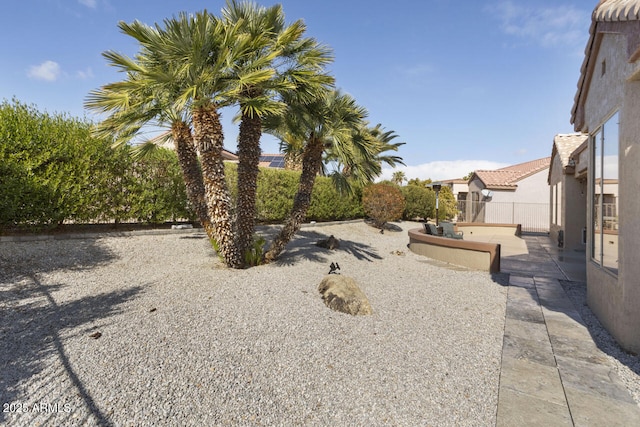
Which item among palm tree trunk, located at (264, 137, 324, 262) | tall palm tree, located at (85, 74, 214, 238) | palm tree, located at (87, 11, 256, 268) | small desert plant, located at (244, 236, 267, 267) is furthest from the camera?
palm tree trunk, located at (264, 137, 324, 262)

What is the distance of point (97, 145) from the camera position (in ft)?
30.2

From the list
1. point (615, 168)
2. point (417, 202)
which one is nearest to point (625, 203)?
point (615, 168)

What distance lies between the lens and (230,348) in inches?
159

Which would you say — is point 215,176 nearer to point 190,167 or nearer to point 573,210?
point 190,167

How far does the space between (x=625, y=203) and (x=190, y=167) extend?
8283 millimetres

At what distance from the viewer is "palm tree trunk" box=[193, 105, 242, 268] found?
692cm

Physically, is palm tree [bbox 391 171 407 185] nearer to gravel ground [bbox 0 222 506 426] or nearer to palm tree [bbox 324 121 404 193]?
palm tree [bbox 324 121 404 193]

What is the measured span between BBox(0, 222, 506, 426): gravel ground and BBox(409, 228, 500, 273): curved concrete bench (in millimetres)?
2031

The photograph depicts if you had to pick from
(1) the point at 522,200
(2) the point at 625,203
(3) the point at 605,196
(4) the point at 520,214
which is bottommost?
(4) the point at 520,214

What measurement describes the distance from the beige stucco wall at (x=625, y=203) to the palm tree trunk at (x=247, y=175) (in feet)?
21.6

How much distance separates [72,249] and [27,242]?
1123 millimetres

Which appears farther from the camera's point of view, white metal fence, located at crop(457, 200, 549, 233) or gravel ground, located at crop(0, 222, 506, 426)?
white metal fence, located at crop(457, 200, 549, 233)

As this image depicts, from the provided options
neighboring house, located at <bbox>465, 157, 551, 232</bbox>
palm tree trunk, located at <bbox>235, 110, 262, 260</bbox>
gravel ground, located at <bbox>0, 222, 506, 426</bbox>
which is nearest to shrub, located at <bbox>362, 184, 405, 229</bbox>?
neighboring house, located at <bbox>465, 157, 551, 232</bbox>

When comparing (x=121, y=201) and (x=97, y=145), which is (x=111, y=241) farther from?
(x=97, y=145)
